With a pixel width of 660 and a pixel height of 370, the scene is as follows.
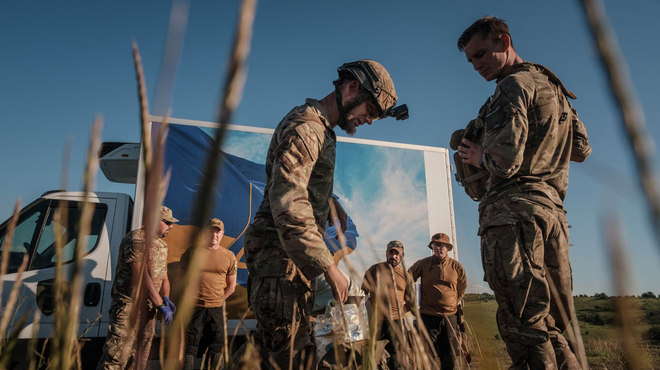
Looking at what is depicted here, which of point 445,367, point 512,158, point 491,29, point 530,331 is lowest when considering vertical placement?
point 445,367

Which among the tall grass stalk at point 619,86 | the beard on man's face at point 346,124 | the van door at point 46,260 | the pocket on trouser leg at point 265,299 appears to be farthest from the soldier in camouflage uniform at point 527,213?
the van door at point 46,260

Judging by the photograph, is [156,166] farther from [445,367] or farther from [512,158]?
[445,367]

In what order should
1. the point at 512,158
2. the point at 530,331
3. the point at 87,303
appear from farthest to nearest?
the point at 87,303, the point at 512,158, the point at 530,331

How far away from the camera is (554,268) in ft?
5.16

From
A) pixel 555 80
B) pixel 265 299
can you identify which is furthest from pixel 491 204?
pixel 265 299

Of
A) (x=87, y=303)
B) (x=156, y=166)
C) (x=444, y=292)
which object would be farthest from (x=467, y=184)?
(x=87, y=303)

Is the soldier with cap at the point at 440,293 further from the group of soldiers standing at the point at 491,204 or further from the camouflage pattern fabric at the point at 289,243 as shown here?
the camouflage pattern fabric at the point at 289,243

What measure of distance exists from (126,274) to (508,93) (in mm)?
3372

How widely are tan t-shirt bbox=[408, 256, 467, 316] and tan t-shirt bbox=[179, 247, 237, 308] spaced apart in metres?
2.12

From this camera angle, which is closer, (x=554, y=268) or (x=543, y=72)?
(x=554, y=268)

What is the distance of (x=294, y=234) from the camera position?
1.43 metres

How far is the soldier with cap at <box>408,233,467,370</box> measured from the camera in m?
4.26

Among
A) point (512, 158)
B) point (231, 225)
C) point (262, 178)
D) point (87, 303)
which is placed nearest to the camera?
point (512, 158)

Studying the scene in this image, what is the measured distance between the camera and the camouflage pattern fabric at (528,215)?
4.83 feet
